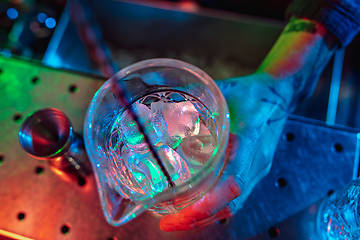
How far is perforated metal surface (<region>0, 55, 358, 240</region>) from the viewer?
1.80 ft

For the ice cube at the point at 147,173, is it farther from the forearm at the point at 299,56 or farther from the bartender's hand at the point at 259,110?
the forearm at the point at 299,56

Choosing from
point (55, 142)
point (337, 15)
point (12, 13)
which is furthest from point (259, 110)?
point (12, 13)

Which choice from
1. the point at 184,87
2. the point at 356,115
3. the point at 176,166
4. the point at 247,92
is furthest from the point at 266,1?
the point at 176,166

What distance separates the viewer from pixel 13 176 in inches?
23.2

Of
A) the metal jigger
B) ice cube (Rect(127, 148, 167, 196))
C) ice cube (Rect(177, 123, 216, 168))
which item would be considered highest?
ice cube (Rect(177, 123, 216, 168))

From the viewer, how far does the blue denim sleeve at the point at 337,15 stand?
62 centimetres

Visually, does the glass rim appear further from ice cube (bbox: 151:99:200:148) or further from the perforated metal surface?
the perforated metal surface

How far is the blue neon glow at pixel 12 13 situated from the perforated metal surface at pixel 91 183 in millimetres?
641

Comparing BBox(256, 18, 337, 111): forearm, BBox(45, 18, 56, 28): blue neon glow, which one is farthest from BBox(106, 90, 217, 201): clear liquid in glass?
BBox(45, 18, 56, 28): blue neon glow

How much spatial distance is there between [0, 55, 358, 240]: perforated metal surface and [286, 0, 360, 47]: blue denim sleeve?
0.83ft

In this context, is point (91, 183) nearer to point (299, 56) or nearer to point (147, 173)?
point (147, 173)

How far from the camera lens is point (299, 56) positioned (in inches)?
26.3

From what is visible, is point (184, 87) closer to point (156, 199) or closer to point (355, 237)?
point (156, 199)

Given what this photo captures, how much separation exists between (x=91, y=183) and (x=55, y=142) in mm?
123
